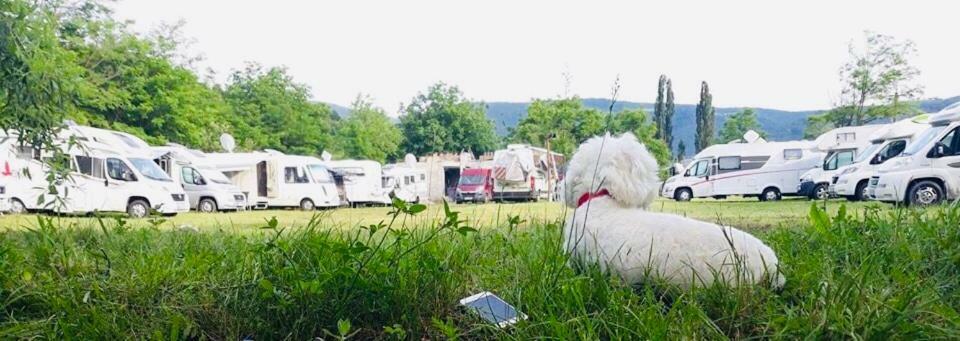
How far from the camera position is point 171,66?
Result: 87.1ft

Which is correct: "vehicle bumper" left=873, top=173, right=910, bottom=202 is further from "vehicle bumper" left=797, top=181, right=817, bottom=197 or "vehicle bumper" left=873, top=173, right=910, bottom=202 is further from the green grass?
the green grass

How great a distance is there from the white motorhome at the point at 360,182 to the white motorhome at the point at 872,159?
56.1 ft

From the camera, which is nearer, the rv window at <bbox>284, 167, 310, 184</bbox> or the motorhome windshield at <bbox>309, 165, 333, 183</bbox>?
the rv window at <bbox>284, 167, 310, 184</bbox>

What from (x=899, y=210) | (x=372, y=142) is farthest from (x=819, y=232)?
(x=372, y=142)

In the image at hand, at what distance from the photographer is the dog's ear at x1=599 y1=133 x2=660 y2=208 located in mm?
2082

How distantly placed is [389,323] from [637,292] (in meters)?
0.77

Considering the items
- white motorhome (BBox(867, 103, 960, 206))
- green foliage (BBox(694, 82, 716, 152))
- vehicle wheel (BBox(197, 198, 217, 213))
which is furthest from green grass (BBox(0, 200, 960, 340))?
green foliage (BBox(694, 82, 716, 152))

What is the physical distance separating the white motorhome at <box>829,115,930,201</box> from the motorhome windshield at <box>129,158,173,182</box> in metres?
16.1

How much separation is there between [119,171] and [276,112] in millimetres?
22708

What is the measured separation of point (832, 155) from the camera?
59.9 feet

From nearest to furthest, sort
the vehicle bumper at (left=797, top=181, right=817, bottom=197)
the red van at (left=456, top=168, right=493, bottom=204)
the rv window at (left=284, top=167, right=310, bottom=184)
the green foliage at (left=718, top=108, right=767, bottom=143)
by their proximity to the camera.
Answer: the vehicle bumper at (left=797, top=181, right=817, bottom=197) < the rv window at (left=284, top=167, right=310, bottom=184) < the red van at (left=456, top=168, right=493, bottom=204) < the green foliage at (left=718, top=108, right=767, bottom=143)

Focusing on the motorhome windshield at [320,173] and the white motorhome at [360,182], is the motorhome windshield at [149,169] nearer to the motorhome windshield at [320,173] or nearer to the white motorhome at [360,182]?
the motorhome windshield at [320,173]

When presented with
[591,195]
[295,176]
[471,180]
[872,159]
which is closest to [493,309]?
[591,195]

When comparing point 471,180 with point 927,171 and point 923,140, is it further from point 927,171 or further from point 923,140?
Result: point 927,171
